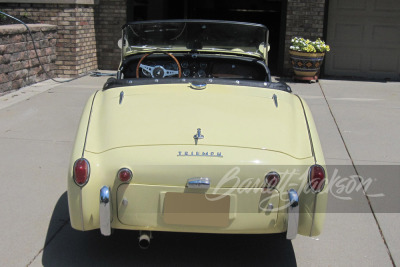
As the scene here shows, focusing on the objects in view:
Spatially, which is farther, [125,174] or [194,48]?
[194,48]

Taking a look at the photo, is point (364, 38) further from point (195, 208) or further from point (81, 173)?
point (81, 173)

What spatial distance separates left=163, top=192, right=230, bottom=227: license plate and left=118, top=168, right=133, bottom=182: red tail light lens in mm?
242

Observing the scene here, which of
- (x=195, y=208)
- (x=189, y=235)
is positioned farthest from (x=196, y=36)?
(x=195, y=208)

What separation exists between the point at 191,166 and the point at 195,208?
252mm

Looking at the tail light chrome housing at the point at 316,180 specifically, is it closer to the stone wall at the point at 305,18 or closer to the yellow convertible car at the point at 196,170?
the yellow convertible car at the point at 196,170

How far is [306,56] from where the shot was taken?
9633 mm

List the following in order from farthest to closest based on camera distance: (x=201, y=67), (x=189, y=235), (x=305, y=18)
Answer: (x=305, y=18) < (x=201, y=67) < (x=189, y=235)

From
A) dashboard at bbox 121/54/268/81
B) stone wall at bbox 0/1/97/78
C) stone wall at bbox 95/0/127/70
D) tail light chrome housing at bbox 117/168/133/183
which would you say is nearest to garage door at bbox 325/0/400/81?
stone wall at bbox 95/0/127/70

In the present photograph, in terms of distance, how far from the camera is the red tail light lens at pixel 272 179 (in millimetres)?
3047

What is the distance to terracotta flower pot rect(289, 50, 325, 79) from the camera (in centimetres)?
964

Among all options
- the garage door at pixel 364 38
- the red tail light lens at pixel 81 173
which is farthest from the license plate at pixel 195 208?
the garage door at pixel 364 38

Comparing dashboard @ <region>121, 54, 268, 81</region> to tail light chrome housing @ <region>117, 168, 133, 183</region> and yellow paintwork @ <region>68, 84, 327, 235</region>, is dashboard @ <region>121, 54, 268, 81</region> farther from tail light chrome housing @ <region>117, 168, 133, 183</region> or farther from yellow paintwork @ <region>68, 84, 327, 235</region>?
tail light chrome housing @ <region>117, 168, 133, 183</region>

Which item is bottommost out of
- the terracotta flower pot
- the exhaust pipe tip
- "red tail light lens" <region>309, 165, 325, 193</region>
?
the exhaust pipe tip

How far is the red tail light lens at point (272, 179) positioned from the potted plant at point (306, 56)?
6.96 meters
